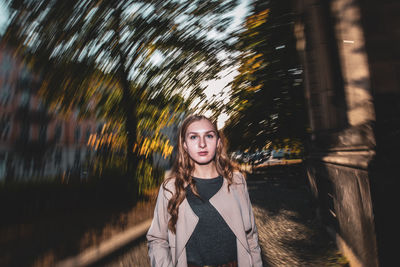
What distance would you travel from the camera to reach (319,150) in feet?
21.5

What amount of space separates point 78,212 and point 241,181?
21.9 ft

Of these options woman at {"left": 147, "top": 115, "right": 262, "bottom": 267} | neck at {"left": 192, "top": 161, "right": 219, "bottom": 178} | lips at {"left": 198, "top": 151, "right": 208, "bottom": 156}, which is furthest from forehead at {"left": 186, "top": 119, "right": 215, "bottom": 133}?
neck at {"left": 192, "top": 161, "right": 219, "bottom": 178}

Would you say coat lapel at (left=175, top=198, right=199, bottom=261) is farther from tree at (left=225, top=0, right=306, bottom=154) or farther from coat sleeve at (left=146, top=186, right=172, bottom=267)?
tree at (left=225, top=0, right=306, bottom=154)

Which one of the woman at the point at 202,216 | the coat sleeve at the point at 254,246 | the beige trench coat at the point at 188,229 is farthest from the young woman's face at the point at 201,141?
the coat sleeve at the point at 254,246

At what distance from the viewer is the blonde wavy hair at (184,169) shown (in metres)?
1.79

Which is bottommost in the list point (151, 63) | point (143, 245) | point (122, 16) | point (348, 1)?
point (143, 245)

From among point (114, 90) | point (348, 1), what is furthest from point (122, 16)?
point (348, 1)

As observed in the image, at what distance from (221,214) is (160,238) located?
0.47 meters

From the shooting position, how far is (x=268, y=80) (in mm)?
11305

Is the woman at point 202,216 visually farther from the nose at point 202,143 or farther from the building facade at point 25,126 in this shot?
the building facade at point 25,126

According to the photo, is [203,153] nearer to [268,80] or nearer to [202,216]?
[202,216]

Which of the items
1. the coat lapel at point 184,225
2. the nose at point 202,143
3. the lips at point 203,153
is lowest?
the coat lapel at point 184,225

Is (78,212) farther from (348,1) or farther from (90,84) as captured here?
(348,1)

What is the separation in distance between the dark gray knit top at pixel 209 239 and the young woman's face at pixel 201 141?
32 centimetres
